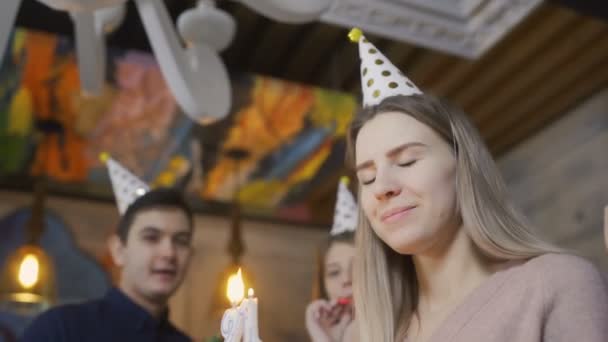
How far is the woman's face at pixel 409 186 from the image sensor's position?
124 centimetres

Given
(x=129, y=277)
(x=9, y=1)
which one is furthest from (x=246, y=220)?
(x=9, y=1)

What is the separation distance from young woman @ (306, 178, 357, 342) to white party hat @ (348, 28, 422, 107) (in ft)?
2.15

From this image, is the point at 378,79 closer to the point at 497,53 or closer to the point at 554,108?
the point at 497,53

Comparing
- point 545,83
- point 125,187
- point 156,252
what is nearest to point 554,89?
point 545,83

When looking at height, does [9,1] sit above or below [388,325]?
above

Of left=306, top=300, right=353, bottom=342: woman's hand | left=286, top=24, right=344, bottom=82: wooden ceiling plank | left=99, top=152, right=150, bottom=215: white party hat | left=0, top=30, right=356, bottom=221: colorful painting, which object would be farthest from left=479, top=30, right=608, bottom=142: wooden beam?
left=306, top=300, right=353, bottom=342: woman's hand

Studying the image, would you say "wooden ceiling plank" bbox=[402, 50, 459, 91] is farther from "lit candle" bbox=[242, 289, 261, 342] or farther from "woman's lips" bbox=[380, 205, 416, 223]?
"lit candle" bbox=[242, 289, 261, 342]

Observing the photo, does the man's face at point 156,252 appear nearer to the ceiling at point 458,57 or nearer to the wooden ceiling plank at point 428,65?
the ceiling at point 458,57

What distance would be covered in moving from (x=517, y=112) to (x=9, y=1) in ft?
12.5

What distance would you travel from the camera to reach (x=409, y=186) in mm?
1239

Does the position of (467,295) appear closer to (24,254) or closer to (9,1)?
(9,1)

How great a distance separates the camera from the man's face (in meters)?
2.33

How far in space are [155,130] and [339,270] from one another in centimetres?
→ 255

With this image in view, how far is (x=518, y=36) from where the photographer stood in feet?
12.8
